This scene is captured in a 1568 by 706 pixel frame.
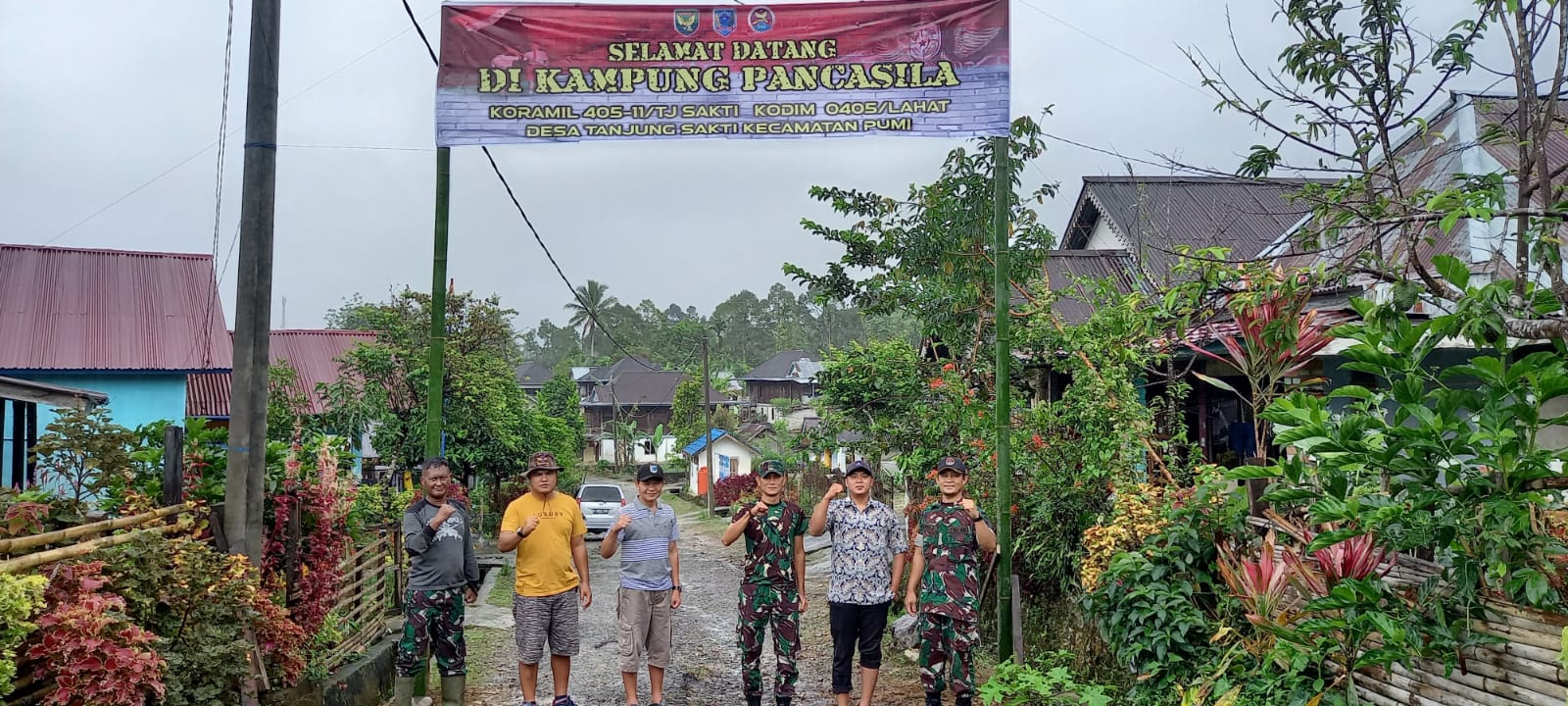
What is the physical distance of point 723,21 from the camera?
7.10 m

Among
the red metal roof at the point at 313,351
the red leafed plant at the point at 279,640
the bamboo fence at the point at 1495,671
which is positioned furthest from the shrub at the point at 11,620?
the red metal roof at the point at 313,351

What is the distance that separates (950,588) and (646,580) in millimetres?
1866

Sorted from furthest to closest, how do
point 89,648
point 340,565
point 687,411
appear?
point 687,411, point 340,565, point 89,648

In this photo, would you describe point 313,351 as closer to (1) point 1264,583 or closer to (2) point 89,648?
(2) point 89,648

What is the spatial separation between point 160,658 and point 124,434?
5.42ft

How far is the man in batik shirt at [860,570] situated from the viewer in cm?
627

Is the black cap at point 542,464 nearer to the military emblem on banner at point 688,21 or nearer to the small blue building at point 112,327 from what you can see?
the military emblem on banner at point 688,21

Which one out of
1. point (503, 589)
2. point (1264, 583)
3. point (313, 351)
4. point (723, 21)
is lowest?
point (503, 589)

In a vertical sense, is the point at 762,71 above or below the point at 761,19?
below

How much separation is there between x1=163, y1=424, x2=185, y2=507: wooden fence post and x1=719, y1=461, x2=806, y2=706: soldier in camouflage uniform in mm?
3014

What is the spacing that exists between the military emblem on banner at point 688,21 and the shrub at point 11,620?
4891 mm

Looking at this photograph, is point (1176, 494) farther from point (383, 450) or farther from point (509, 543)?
point (383, 450)

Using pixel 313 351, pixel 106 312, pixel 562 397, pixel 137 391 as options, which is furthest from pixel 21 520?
pixel 562 397

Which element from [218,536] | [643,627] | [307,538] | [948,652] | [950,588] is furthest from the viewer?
[307,538]
